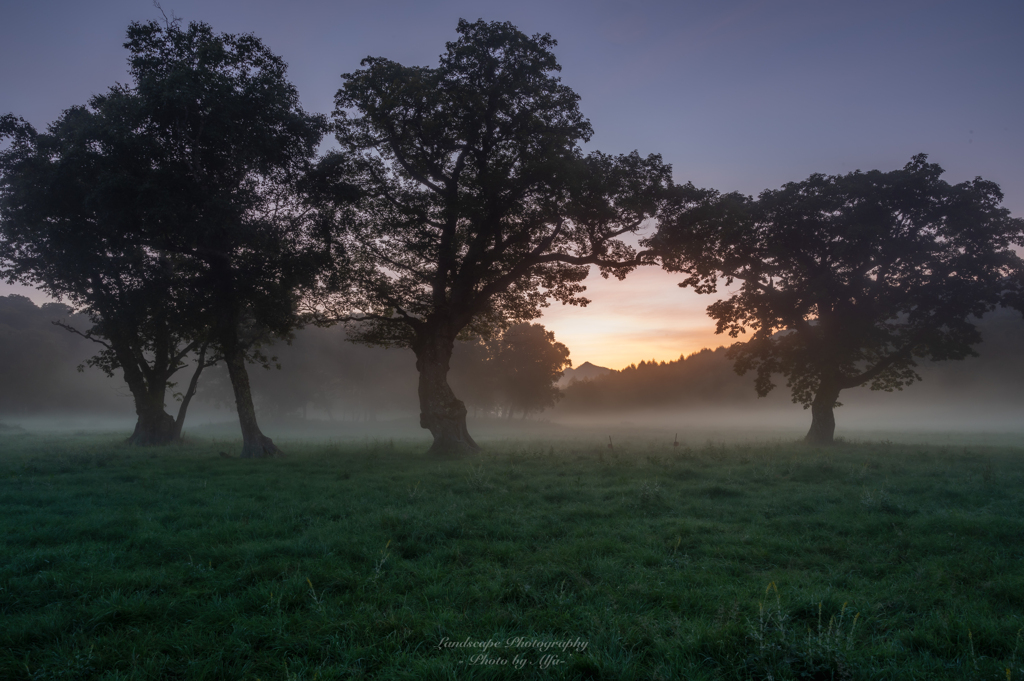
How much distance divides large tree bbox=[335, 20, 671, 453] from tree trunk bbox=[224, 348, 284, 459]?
5483 mm

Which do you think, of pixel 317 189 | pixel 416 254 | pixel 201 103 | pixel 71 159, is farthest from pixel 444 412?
pixel 71 159

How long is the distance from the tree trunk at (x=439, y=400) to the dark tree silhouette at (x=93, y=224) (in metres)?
9.91

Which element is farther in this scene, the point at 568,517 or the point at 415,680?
the point at 568,517

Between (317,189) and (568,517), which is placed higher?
(317,189)

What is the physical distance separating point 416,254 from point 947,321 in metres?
25.2

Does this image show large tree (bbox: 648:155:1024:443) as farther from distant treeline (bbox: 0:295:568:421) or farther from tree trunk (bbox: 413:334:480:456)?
distant treeline (bbox: 0:295:568:421)

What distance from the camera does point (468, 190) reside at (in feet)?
70.4

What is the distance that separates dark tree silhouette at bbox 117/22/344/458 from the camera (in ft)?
59.8

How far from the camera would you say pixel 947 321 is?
77.9 ft

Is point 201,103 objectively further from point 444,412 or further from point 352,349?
point 352,349

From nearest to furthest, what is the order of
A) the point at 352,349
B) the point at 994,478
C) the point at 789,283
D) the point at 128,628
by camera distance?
the point at 128,628, the point at 994,478, the point at 789,283, the point at 352,349

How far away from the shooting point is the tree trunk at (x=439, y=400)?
21719 millimetres

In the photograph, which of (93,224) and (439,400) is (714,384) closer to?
(439,400)

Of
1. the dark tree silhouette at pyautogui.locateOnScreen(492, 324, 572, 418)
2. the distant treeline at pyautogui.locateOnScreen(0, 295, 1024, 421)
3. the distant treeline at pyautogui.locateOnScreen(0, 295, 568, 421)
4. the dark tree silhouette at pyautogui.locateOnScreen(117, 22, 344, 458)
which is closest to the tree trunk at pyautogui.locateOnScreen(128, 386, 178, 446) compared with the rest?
the dark tree silhouette at pyautogui.locateOnScreen(117, 22, 344, 458)
